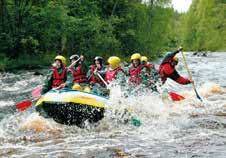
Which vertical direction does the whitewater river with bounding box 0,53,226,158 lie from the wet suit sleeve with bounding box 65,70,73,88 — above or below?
below

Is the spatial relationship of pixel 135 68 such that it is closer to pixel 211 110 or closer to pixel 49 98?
pixel 211 110

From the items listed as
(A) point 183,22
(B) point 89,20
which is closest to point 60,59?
(B) point 89,20

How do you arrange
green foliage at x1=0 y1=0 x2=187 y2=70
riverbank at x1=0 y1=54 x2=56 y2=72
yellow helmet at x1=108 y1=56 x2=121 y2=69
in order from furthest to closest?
1. green foliage at x1=0 y1=0 x2=187 y2=70
2. riverbank at x1=0 y1=54 x2=56 y2=72
3. yellow helmet at x1=108 y1=56 x2=121 y2=69

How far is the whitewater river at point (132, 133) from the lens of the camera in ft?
32.6

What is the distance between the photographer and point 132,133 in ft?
38.3

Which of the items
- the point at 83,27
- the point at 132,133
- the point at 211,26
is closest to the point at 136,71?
the point at 132,133

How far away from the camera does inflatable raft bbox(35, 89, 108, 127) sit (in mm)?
11750

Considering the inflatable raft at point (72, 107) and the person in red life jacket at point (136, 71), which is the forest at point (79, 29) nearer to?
the person in red life jacket at point (136, 71)

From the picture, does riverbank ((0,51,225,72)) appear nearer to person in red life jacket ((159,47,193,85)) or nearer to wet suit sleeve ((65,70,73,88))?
wet suit sleeve ((65,70,73,88))

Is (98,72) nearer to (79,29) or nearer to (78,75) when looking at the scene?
(78,75)

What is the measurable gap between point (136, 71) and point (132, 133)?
140 inches

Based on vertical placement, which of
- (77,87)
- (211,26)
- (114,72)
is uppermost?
(211,26)

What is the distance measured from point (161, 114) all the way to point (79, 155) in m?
5.20

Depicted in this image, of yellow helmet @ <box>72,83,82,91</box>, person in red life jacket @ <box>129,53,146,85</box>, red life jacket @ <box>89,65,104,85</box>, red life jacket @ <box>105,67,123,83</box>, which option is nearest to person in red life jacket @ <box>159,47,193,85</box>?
person in red life jacket @ <box>129,53,146,85</box>
